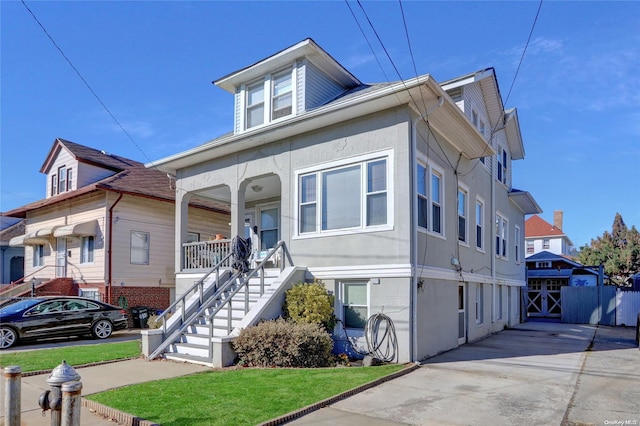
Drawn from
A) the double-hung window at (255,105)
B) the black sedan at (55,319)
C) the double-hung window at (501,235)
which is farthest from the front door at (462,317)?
the black sedan at (55,319)

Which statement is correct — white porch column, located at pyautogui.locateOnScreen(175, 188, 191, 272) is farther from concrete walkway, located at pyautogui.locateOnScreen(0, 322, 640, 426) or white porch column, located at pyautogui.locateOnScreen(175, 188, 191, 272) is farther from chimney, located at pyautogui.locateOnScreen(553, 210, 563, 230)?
chimney, located at pyautogui.locateOnScreen(553, 210, 563, 230)

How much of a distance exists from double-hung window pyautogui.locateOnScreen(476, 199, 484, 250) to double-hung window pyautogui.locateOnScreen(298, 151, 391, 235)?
6078 millimetres

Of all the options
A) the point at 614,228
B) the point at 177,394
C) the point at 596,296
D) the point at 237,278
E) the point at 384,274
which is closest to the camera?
the point at 177,394

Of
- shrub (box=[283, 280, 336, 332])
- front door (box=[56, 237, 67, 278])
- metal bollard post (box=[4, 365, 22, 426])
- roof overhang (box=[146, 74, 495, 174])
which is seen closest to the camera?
metal bollard post (box=[4, 365, 22, 426])

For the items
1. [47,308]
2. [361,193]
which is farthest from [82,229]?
[361,193]

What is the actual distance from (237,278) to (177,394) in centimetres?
559

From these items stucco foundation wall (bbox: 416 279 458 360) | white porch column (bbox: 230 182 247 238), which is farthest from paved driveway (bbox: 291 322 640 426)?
white porch column (bbox: 230 182 247 238)

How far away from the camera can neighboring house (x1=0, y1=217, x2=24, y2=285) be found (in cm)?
2659

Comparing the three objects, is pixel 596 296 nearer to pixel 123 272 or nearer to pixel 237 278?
pixel 237 278

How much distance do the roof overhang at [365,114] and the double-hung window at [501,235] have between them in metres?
5.14

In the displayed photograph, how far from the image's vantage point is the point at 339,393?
6.73 metres

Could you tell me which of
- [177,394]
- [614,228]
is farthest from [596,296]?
[614,228]

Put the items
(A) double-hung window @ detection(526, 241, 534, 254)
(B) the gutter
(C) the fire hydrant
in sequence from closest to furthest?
(C) the fire hydrant, (B) the gutter, (A) double-hung window @ detection(526, 241, 534, 254)

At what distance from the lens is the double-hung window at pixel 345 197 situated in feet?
34.6
